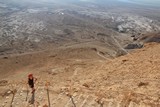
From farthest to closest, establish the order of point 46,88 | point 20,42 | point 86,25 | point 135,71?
1. point 86,25
2. point 20,42
3. point 135,71
4. point 46,88

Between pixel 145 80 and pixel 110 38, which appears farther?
pixel 110 38

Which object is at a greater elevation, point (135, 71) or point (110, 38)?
point (135, 71)

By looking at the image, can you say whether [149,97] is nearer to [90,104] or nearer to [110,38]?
[90,104]

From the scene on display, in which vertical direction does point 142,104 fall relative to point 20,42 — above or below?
above

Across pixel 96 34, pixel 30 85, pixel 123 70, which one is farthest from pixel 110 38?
pixel 30 85

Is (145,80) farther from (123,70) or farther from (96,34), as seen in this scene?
(96,34)

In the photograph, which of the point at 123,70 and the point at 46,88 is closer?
the point at 46,88

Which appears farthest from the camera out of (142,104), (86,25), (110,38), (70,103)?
(86,25)

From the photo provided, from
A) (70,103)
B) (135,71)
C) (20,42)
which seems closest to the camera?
(70,103)

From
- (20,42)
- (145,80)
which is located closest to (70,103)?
(145,80)
